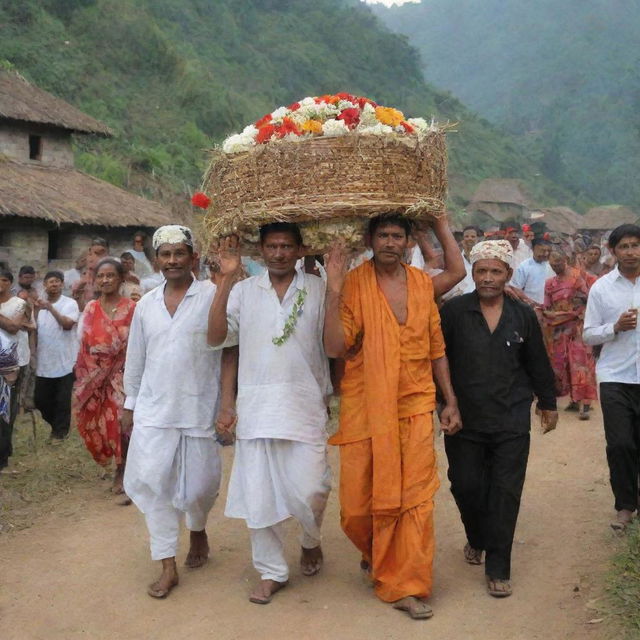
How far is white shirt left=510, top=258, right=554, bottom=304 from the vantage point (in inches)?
417

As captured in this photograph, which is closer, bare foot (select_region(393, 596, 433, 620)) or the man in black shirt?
bare foot (select_region(393, 596, 433, 620))

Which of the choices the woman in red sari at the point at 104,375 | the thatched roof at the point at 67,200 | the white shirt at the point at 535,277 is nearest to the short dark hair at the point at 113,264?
the woman in red sari at the point at 104,375

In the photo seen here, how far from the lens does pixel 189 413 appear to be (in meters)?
4.78

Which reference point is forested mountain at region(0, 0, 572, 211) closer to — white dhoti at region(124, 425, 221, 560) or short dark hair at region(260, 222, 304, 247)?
short dark hair at region(260, 222, 304, 247)

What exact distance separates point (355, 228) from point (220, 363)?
1.25 metres

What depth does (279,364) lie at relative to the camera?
4516 mm

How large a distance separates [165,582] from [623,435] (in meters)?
3.00

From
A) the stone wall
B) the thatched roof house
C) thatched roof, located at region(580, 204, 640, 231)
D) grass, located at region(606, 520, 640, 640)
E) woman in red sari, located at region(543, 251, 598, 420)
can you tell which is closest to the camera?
grass, located at region(606, 520, 640, 640)

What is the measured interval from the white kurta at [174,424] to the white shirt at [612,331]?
8.34 ft

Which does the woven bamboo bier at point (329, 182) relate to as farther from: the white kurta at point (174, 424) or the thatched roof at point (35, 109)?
the thatched roof at point (35, 109)

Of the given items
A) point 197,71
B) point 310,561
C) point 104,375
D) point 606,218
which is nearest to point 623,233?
point 310,561

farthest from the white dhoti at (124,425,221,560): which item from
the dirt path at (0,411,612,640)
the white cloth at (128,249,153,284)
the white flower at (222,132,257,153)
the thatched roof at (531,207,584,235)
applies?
the thatched roof at (531,207,584,235)

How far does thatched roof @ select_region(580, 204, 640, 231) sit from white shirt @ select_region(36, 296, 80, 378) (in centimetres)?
4914

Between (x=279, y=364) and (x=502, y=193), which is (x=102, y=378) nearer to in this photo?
(x=279, y=364)
